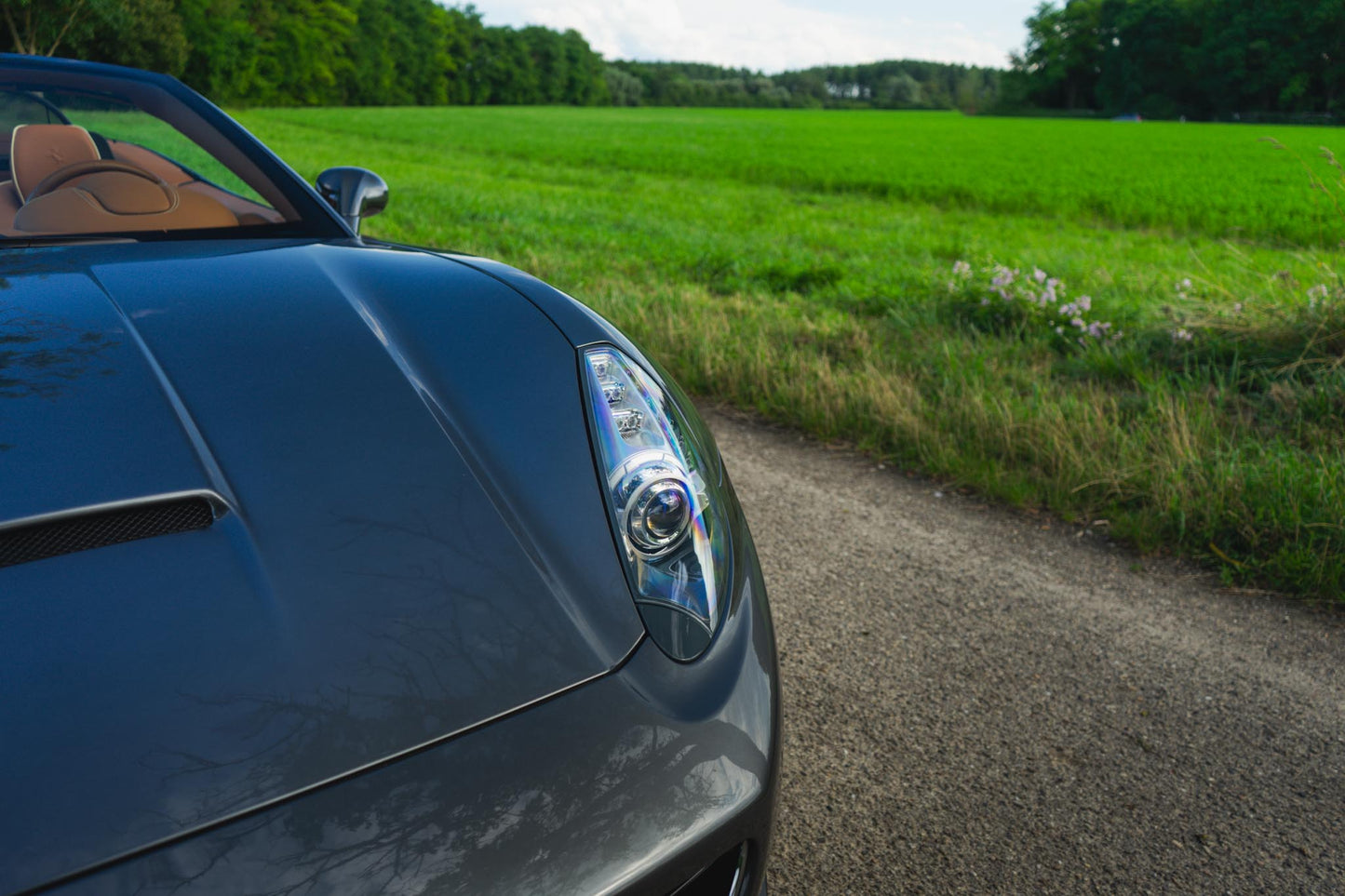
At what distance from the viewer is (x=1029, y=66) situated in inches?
3452

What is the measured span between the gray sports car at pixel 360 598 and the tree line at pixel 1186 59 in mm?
49875

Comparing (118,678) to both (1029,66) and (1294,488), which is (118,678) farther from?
(1029,66)

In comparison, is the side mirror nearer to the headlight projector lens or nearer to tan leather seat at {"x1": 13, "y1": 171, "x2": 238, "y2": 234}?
tan leather seat at {"x1": 13, "y1": 171, "x2": 238, "y2": 234}

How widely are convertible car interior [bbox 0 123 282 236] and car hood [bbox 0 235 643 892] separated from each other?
35 cm

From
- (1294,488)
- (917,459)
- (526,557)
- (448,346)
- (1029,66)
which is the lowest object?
(917,459)

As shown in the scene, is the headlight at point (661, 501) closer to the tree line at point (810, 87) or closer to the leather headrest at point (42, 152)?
the leather headrest at point (42, 152)

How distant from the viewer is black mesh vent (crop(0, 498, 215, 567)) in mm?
920

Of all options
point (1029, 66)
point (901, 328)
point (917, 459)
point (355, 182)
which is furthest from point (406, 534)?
point (1029, 66)

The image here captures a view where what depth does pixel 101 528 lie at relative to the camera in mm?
962

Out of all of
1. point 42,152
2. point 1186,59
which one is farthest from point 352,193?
point 1186,59

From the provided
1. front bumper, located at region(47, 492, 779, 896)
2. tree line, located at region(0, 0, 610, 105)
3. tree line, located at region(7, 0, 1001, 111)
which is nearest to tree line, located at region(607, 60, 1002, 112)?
tree line, located at region(7, 0, 1001, 111)

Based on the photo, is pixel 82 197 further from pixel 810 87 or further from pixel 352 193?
pixel 810 87

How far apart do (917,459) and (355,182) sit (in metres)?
2.14

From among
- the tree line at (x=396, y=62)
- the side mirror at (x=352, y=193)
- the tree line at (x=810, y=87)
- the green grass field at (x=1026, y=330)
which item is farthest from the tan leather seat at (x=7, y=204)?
the tree line at (x=810, y=87)
